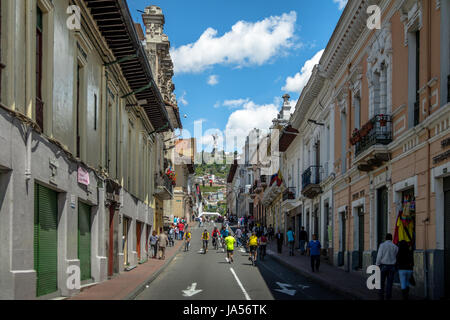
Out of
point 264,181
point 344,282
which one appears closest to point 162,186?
point 344,282

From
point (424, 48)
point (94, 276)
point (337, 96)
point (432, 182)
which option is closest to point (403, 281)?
point (432, 182)

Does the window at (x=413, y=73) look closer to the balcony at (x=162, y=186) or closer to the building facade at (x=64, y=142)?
the building facade at (x=64, y=142)

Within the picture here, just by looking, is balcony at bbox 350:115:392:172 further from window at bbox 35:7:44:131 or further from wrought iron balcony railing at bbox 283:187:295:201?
wrought iron balcony railing at bbox 283:187:295:201

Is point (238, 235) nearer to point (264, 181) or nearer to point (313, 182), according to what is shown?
point (313, 182)

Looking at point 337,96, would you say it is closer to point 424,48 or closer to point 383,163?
point 383,163

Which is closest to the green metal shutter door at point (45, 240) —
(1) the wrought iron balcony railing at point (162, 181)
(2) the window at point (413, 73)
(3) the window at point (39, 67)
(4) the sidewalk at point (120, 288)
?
(4) the sidewalk at point (120, 288)

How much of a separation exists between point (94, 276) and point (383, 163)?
30.8 ft

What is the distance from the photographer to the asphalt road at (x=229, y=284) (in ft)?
52.1

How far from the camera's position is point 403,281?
1427cm

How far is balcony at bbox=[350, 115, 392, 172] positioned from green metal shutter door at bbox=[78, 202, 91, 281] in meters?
8.59

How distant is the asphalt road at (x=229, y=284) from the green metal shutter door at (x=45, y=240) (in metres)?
2.53

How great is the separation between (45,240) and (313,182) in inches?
890

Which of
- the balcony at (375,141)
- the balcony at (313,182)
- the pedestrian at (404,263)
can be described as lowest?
the pedestrian at (404,263)

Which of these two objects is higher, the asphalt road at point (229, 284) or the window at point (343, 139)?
the window at point (343, 139)
